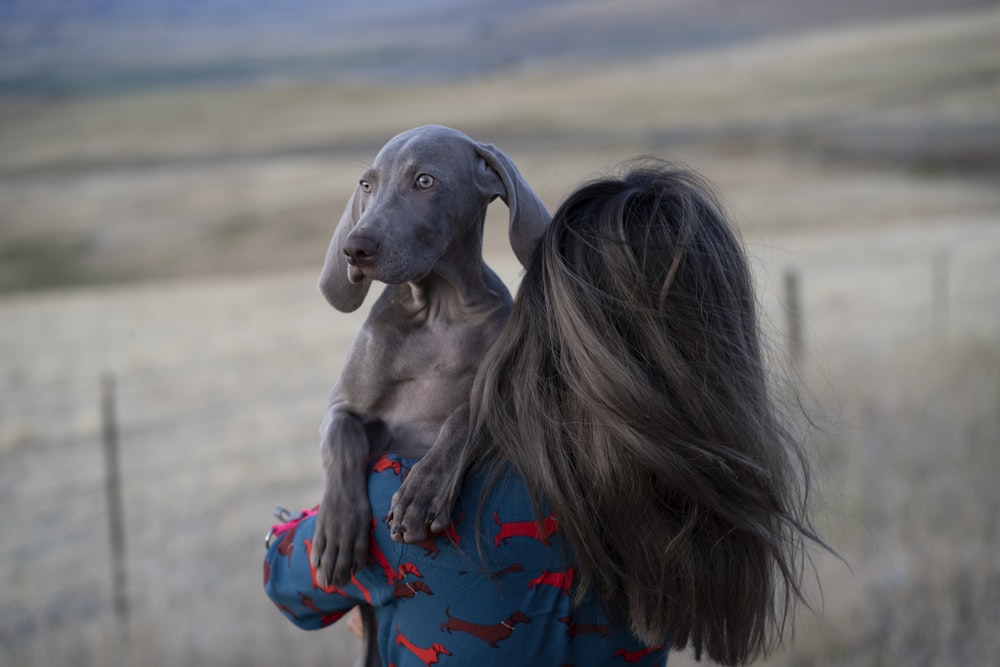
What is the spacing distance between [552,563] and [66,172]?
33022mm

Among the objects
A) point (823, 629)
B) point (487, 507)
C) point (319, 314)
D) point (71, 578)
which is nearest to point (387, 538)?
point (487, 507)

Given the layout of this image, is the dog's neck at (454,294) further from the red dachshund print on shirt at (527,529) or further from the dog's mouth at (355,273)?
Result: the red dachshund print on shirt at (527,529)

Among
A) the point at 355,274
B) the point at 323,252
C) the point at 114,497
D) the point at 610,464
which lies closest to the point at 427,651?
the point at 610,464

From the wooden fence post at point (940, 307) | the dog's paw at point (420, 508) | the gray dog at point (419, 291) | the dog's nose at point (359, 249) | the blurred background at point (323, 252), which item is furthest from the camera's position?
the wooden fence post at point (940, 307)

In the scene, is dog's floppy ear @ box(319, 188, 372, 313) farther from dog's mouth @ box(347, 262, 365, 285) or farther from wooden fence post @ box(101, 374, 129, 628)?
wooden fence post @ box(101, 374, 129, 628)

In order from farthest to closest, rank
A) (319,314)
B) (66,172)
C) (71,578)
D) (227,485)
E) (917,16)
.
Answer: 1. (917,16)
2. (66,172)
3. (319,314)
4. (227,485)
5. (71,578)

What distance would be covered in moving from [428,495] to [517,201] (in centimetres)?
59

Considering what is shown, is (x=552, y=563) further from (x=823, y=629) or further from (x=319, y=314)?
(x=319, y=314)

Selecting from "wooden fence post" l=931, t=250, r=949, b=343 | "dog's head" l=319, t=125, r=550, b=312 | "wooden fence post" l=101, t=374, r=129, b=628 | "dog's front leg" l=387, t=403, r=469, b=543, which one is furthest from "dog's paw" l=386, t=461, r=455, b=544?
"wooden fence post" l=931, t=250, r=949, b=343

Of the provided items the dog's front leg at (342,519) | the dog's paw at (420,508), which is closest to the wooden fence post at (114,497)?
the dog's front leg at (342,519)

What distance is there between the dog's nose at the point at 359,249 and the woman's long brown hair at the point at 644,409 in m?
0.24

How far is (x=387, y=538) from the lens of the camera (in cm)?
154

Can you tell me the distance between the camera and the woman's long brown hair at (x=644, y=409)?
4.88 feet

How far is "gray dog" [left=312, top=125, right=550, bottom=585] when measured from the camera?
1703 millimetres
